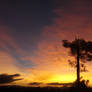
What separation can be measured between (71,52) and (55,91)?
48.4 ft

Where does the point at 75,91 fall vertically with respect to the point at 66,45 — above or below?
below

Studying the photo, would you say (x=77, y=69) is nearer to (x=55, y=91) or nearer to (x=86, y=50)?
(x=86, y=50)

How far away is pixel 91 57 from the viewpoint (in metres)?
33.2

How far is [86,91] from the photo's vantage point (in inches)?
909

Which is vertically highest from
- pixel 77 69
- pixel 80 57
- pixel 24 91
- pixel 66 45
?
pixel 66 45

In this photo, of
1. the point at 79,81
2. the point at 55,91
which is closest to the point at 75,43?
the point at 79,81

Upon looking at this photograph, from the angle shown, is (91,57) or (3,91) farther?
(91,57)

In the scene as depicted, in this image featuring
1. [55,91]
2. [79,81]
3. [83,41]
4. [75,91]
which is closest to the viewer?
[55,91]

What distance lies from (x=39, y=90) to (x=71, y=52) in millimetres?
14942

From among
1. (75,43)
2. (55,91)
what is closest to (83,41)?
(75,43)

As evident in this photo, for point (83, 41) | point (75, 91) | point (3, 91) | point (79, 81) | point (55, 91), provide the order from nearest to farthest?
1. point (3, 91)
2. point (55, 91)
3. point (75, 91)
4. point (79, 81)
5. point (83, 41)

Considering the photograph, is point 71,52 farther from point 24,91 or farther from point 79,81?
point 24,91

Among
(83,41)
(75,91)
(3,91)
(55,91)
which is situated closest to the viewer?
(3,91)

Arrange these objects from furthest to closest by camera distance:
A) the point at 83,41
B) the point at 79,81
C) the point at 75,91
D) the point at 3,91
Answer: the point at 83,41 → the point at 79,81 → the point at 75,91 → the point at 3,91
